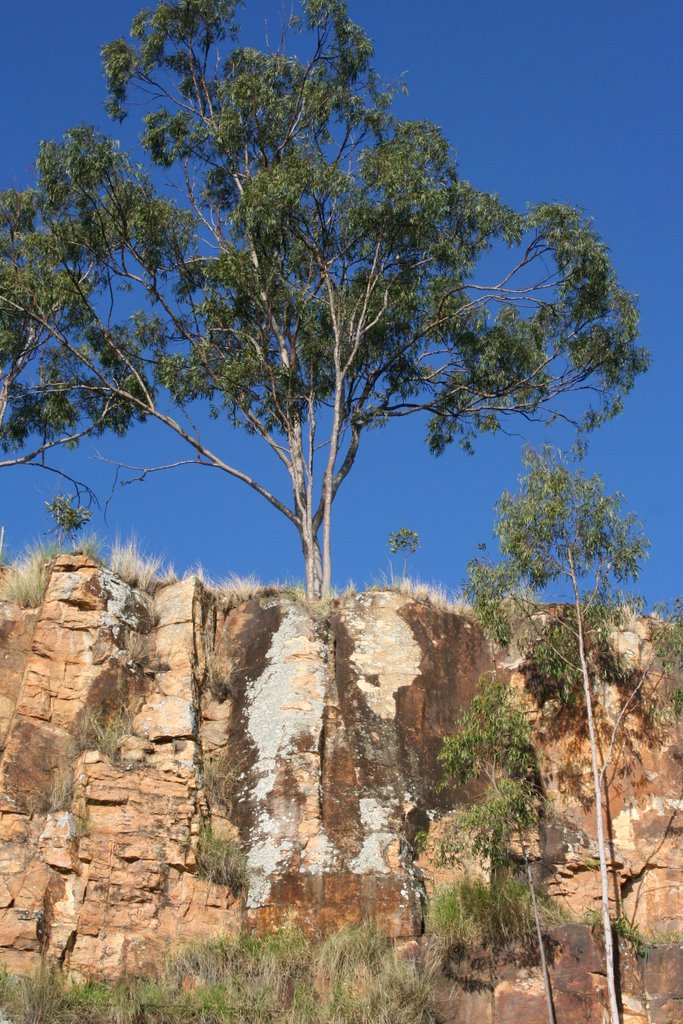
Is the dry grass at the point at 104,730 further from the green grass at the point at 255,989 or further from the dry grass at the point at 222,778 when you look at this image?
the green grass at the point at 255,989

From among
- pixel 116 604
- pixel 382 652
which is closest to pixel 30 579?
pixel 116 604

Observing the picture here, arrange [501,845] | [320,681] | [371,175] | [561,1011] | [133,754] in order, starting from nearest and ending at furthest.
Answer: [561,1011] < [501,845] < [133,754] < [320,681] < [371,175]

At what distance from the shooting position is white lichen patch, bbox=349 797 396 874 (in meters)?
14.0

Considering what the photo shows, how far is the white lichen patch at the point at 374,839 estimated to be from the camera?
46.1 feet

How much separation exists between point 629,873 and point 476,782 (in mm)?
2223

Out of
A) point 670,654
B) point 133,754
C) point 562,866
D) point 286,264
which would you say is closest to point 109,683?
point 133,754

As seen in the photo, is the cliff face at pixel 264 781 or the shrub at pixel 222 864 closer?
the cliff face at pixel 264 781

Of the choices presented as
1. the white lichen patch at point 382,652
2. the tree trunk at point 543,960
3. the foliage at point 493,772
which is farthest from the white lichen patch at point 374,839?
the tree trunk at point 543,960

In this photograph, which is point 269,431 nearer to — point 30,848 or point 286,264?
point 286,264

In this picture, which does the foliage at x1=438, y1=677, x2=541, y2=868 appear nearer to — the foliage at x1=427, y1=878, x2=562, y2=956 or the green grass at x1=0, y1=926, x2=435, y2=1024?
the foliage at x1=427, y1=878, x2=562, y2=956

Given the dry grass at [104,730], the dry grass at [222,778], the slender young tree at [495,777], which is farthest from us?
the dry grass at [222,778]

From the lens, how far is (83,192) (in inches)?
872

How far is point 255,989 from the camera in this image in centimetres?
1289

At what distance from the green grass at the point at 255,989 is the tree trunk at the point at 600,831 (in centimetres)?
198
